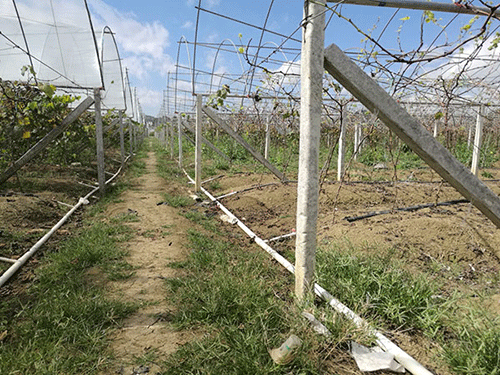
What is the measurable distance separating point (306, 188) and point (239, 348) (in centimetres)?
102

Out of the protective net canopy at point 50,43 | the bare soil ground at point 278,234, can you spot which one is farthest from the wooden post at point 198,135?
the protective net canopy at point 50,43

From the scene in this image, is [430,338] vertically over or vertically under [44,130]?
under

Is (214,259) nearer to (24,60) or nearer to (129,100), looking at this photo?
(24,60)

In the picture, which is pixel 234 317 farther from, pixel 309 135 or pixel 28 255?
pixel 28 255

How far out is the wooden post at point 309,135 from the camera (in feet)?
6.02

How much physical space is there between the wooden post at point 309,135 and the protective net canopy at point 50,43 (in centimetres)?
548

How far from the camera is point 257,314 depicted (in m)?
1.98

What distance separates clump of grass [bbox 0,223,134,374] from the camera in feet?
5.44

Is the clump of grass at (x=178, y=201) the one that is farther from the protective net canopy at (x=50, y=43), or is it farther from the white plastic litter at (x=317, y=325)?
the white plastic litter at (x=317, y=325)

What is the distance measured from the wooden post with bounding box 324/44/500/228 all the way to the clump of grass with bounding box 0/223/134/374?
6.94 feet

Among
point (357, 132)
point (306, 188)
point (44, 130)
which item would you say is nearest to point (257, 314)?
point (306, 188)

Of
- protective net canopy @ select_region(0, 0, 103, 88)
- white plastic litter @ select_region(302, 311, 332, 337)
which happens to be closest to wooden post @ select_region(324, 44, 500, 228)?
white plastic litter @ select_region(302, 311, 332, 337)

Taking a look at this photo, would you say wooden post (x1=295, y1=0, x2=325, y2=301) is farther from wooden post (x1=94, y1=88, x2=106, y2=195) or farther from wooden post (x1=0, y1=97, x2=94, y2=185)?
wooden post (x1=94, y1=88, x2=106, y2=195)

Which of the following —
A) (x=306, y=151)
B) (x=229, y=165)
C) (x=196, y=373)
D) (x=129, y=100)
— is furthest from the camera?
(x=129, y=100)
